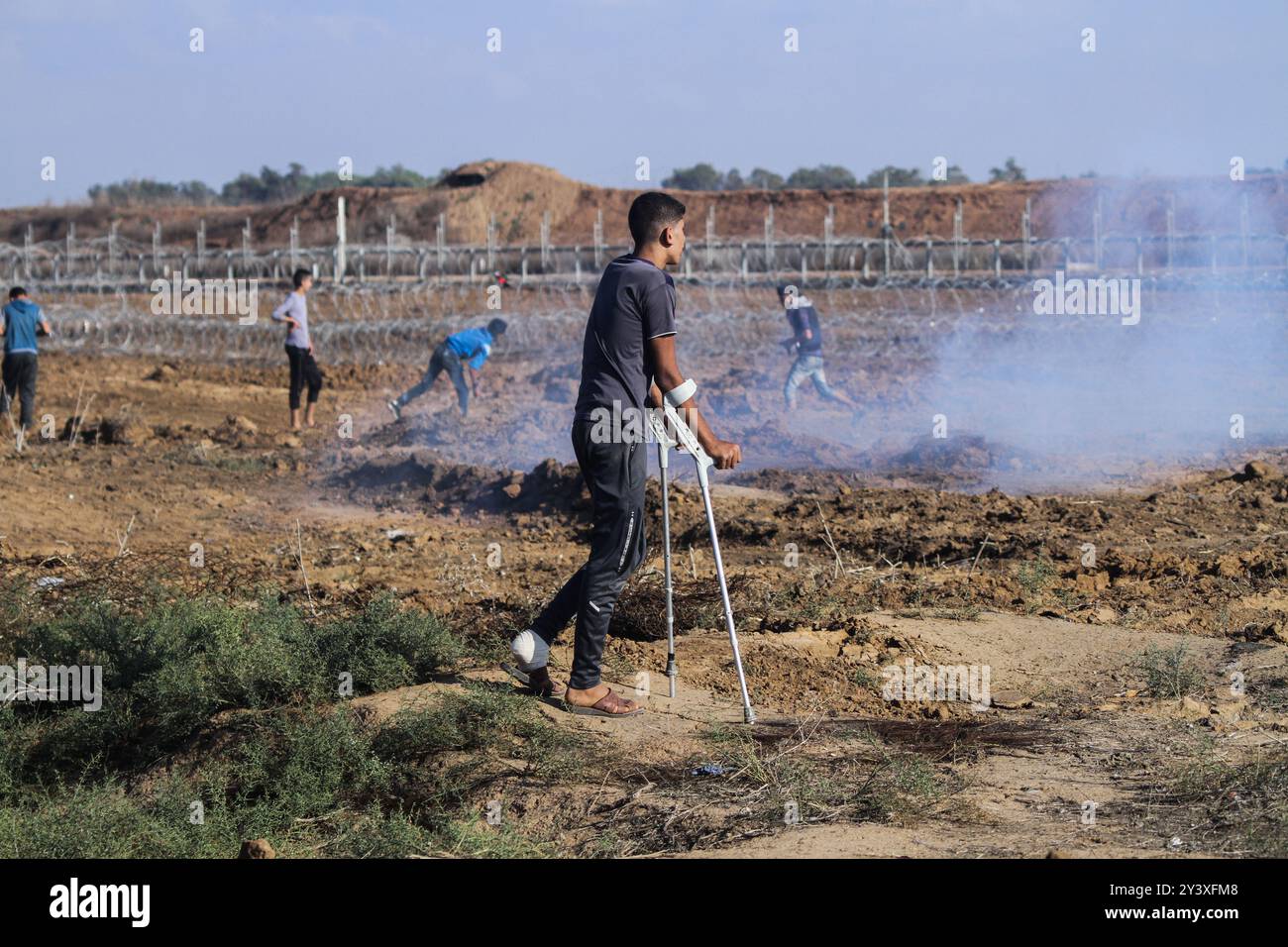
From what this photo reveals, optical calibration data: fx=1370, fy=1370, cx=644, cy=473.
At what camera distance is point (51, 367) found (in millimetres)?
24547

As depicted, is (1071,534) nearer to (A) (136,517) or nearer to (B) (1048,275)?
(A) (136,517)

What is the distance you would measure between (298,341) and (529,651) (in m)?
11.5

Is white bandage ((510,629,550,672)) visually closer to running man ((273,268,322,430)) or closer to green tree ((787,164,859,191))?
running man ((273,268,322,430))

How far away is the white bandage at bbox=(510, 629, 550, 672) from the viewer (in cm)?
584

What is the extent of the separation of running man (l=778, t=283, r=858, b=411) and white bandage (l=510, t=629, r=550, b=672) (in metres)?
10.3

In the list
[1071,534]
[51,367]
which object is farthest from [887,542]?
[51,367]

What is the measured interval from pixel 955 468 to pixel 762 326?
42.1 ft

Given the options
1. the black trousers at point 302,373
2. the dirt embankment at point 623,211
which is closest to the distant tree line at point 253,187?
the dirt embankment at point 623,211

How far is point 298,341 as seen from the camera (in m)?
16.5

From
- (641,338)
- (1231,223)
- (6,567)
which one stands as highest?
(1231,223)

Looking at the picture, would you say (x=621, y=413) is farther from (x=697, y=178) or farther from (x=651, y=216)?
(x=697, y=178)

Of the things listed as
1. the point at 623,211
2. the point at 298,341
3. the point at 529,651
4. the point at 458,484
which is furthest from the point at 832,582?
the point at 623,211

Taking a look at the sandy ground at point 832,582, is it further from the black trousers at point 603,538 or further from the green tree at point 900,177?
the green tree at point 900,177

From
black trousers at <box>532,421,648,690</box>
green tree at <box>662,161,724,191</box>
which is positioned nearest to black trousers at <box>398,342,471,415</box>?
black trousers at <box>532,421,648,690</box>
